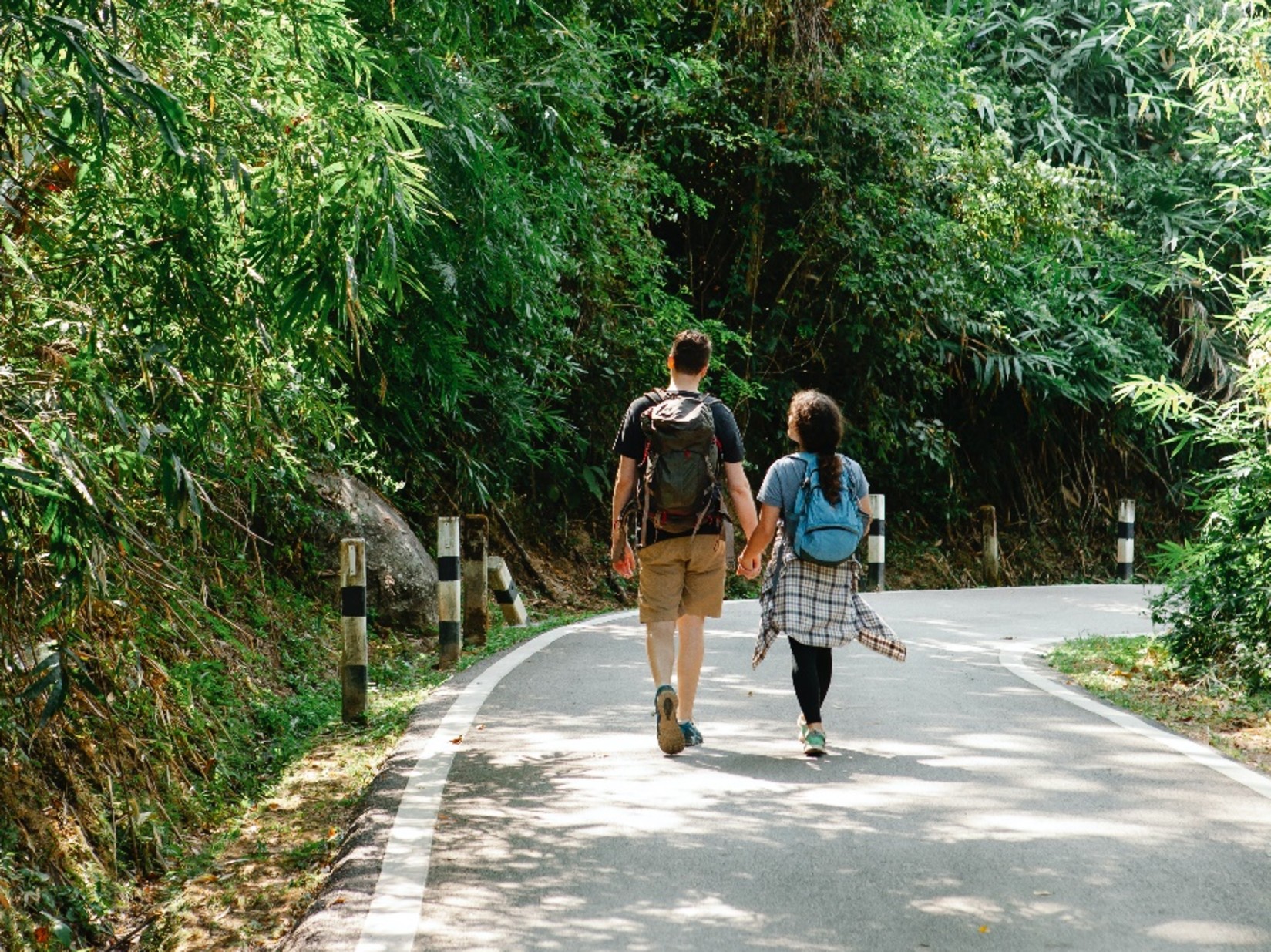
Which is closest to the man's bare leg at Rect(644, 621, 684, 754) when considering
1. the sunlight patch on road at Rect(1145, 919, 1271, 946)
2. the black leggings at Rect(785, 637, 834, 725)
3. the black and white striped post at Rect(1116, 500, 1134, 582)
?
the black leggings at Rect(785, 637, 834, 725)

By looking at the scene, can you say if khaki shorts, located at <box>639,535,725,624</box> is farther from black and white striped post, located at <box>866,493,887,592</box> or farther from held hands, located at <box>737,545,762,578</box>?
black and white striped post, located at <box>866,493,887,592</box>

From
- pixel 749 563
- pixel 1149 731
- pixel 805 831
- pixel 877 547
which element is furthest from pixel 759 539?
pixel 877 547

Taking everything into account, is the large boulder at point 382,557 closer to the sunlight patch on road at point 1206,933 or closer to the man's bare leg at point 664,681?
the man's bare leg at point 664,681

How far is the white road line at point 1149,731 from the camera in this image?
6.70m

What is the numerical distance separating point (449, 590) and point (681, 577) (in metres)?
3.62

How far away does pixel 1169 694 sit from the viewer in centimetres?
941

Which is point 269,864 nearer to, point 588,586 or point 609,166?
point 609,166

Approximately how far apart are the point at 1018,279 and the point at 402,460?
1025 cm

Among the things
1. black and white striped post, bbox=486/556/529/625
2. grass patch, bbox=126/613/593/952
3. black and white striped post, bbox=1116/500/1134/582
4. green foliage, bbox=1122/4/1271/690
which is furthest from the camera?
black and white striped post, bbox=1116/500/1134/582

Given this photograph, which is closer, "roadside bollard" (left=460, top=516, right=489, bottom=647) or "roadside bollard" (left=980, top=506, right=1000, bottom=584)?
"roadside bollard" (left=460, top=516, right=489, bottom=647)

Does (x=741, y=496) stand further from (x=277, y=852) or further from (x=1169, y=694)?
(x=1169, y=694)

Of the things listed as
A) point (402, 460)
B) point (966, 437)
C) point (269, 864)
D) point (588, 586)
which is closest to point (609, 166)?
point (402, 460)

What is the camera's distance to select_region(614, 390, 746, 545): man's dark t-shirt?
7.18m

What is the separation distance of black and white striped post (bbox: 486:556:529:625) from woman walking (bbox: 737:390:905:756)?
609 cm
